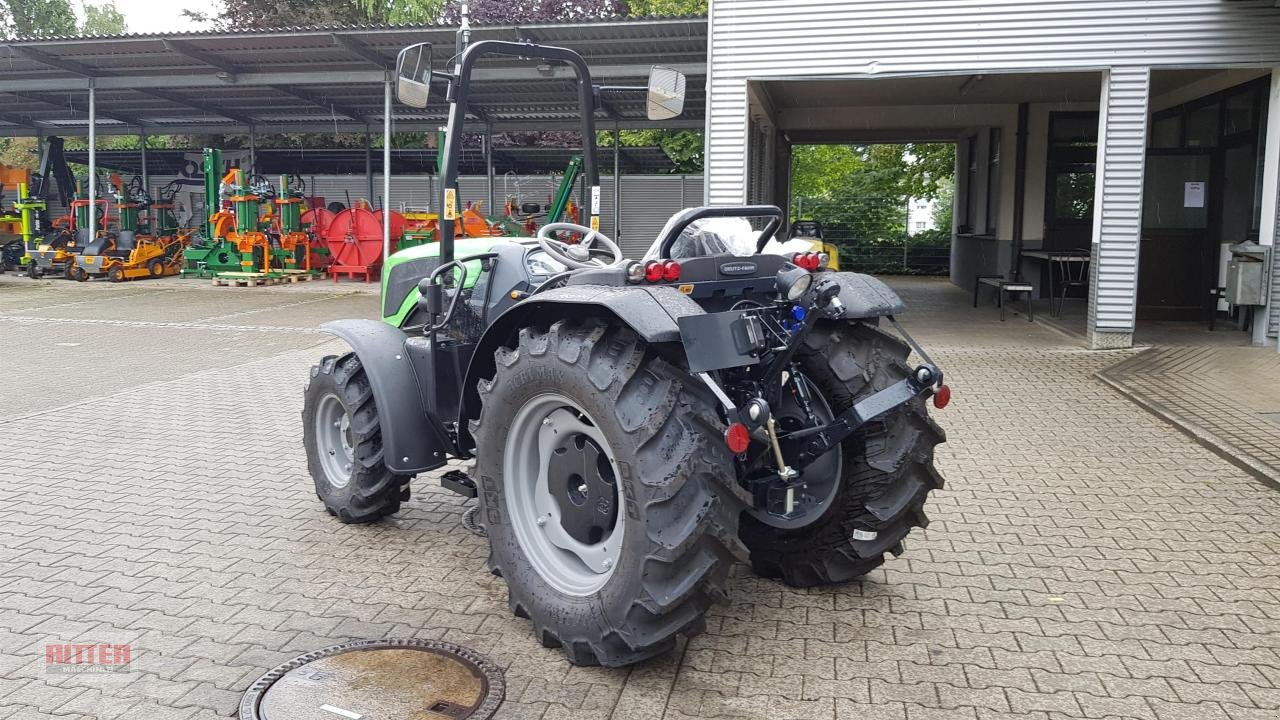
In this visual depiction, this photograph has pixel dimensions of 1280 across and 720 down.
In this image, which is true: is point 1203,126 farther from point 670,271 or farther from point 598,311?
point 598,311

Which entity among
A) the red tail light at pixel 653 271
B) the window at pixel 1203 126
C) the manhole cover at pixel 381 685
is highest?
the window at pixel 1203 126

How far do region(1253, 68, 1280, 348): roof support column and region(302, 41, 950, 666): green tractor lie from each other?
910 centimetres

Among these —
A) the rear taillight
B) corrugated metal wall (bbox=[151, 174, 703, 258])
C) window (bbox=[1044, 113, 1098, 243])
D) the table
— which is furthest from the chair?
the rear taillight

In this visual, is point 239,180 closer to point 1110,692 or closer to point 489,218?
point 489,218

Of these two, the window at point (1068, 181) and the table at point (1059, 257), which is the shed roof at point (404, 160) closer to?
the window at point (1068, 181)

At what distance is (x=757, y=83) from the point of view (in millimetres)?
13633

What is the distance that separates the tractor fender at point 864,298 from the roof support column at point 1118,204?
8.32 meters

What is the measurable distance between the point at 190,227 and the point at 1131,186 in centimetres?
2216

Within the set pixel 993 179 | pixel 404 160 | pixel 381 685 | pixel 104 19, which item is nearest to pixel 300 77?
pixel 404 160

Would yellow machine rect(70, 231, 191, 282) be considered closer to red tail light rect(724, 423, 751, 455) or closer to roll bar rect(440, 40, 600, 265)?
roll bar rect(440, 40, 600, 265)

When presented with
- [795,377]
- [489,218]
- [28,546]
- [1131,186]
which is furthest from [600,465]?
[489,218]

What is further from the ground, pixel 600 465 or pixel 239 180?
pixel 239 180

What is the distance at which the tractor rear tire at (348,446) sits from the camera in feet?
16.7

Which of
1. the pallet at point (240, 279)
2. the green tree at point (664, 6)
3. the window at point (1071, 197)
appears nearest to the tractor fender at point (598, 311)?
the window at point (1071, 197)
